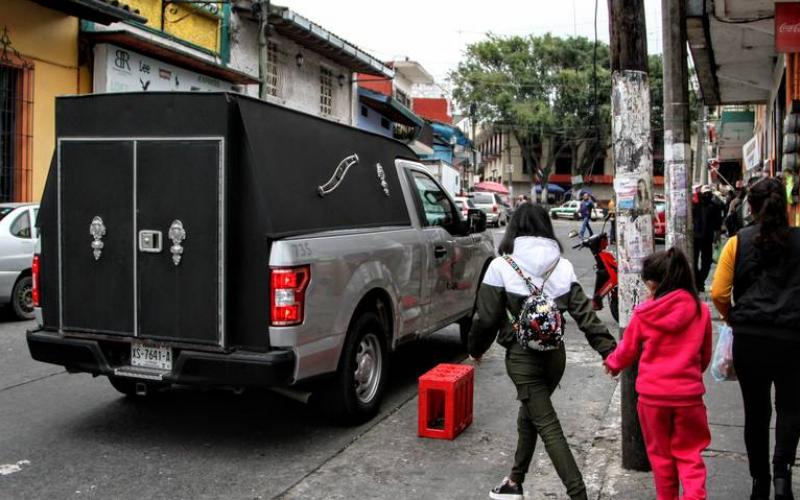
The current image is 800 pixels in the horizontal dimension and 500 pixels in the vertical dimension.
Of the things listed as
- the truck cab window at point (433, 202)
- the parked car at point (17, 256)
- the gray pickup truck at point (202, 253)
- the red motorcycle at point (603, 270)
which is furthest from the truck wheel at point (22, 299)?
the red motorcycle at point (603, 270)

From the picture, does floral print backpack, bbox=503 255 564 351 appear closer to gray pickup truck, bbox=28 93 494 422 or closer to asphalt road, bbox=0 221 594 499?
gray pickup truck, bbox=28 93 494 422

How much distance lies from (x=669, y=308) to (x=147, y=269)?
10.8 ft

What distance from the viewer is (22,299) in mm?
10430

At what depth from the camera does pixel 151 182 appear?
5266 mm

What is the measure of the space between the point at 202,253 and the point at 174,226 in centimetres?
27

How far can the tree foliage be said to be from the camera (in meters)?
56.5

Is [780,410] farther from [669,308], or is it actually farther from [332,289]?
[332,289]

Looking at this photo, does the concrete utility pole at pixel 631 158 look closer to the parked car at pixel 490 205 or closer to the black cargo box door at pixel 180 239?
the black cargo box door at pixel 180 239

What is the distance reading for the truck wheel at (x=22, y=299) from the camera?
10.3 meters

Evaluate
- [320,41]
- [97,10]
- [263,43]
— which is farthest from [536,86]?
[97,10]

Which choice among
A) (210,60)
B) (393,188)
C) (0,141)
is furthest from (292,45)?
(393,188)

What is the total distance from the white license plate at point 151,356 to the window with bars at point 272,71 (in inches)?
686

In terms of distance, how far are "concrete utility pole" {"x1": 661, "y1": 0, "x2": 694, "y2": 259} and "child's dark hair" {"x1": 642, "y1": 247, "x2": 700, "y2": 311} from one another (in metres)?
5.89

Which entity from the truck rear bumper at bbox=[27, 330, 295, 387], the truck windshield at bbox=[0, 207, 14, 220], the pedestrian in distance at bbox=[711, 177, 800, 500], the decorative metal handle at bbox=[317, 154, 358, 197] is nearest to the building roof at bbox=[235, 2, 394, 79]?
the truck windshield at bbox=[0, 207, 14, 220]
